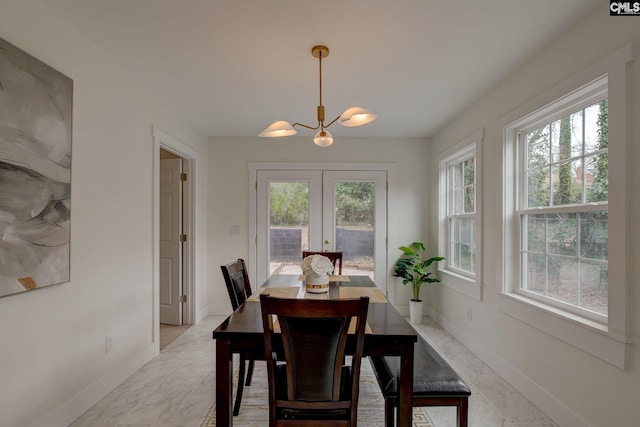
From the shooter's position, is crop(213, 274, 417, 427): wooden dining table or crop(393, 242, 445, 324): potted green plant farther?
crop(393, 242, 445, 324): potted green plant

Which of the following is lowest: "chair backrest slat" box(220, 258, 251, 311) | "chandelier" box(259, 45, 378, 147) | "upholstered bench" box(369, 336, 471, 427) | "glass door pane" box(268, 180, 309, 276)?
"upholstered bench" box(369, 336, 471, 427)

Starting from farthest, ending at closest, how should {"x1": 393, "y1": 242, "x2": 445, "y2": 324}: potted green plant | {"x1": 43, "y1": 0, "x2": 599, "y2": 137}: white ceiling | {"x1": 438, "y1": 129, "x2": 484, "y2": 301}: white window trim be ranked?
{"x1": 393, "y1": 242, "x2": 445, "y2": 324}: potted green plant < {"x1": 438, "y1": 129, "x2": 484, "y2": 301}: white window trim < {"x1": 43, "y1": 0, "x2": 599, "y2": 137}: white ceiling

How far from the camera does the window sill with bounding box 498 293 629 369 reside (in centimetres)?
171

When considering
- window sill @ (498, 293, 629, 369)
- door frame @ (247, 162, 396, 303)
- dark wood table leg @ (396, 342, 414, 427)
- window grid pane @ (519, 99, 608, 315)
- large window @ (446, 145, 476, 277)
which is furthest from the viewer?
door frame @ (247, 162, 396, 303)

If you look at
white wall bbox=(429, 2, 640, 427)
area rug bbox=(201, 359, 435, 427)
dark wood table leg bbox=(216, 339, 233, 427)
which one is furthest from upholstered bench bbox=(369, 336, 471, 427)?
white wall bbox=(429, 2, 640, 427)

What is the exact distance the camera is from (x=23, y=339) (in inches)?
68.1

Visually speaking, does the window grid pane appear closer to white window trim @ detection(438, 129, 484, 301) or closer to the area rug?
white window trim @ detection(438, 129, 484, 301)

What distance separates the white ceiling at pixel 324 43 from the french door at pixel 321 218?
52.2 inches

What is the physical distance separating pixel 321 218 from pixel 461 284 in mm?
1899

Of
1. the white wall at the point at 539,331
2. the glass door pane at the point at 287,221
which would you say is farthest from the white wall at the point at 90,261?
the white wall at the point at 539,331

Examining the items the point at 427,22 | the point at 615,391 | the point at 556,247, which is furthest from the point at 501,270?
the point at 427,22

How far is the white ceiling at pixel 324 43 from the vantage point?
184cm

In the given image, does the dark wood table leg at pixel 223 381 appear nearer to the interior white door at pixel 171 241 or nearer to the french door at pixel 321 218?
the interior white door at pixel 171 241

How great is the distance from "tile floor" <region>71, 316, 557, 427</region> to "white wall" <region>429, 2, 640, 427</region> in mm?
105
